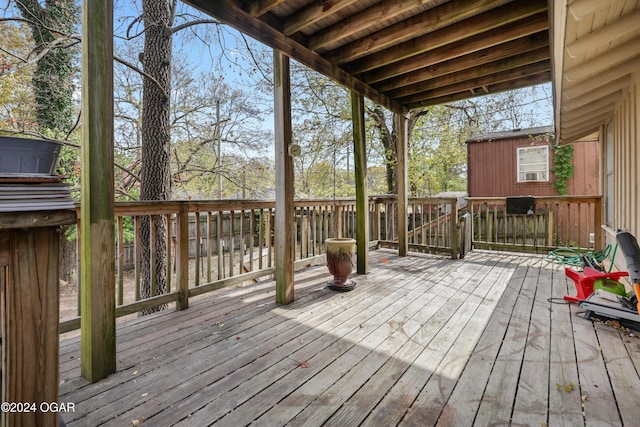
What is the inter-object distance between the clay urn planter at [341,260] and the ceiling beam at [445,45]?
212cm

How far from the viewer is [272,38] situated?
2.77 metres

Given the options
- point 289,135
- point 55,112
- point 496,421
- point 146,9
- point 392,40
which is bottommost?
point 496,421

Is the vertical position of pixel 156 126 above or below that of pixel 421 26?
below

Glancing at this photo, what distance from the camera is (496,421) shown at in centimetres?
139

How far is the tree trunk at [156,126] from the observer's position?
4.31 m

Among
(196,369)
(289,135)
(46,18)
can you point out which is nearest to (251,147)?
(46,18)

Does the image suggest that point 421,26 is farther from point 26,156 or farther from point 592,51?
point 26,156

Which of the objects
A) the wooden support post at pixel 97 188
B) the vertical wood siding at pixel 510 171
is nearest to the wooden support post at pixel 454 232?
the wooden support post at pixel 97 188

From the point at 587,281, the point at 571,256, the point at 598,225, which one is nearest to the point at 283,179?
the point at 587,281

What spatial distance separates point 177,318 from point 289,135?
1963 mm

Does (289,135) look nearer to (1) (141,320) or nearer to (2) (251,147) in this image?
(1) (141,320)

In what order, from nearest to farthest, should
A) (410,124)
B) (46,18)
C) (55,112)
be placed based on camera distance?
(46,18) → (55,112) → (410,124)

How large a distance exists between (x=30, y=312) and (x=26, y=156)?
46cm

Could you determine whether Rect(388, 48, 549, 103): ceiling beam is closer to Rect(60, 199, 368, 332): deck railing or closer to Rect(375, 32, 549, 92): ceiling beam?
Rect(375, 32, 549, 92): ceiling beam
